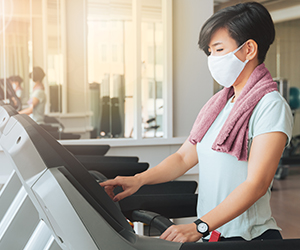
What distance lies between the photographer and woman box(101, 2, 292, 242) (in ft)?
Result: 3.08

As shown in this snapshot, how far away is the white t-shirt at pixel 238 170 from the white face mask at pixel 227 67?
0.08 meters

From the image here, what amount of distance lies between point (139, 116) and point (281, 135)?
8.07 feet

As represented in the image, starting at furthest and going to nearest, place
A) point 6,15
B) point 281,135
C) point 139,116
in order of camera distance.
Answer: point 139,116
point 6,15
point 281,135

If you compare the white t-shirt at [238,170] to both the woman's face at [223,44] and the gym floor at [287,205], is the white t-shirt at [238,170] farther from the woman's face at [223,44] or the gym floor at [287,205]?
the gym floor at [287,205]

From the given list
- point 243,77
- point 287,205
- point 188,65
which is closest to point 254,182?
point 243,77

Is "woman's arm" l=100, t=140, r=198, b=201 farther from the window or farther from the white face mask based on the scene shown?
the window

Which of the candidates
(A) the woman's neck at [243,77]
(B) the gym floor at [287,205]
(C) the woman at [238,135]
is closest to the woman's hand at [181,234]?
(C) the woman at [238,135]

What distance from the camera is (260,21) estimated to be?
3.60 ft

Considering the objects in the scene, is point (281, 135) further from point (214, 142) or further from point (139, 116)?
point (139, 116)

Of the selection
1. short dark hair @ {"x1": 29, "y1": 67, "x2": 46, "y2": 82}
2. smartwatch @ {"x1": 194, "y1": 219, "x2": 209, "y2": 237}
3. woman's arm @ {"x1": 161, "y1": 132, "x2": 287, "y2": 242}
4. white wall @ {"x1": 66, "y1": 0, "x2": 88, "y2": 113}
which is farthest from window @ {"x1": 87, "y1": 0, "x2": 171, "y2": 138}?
smartwatch @ {"x1": 194, "y1": 219, "x2": 209, "y2": 237}

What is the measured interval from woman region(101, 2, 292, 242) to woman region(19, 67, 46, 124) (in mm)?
2213

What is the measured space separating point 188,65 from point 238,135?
233 centimetres

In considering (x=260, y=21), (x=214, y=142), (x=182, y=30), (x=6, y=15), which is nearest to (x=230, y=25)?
(x=260, y=21)

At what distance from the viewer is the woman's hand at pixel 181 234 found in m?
0.81
